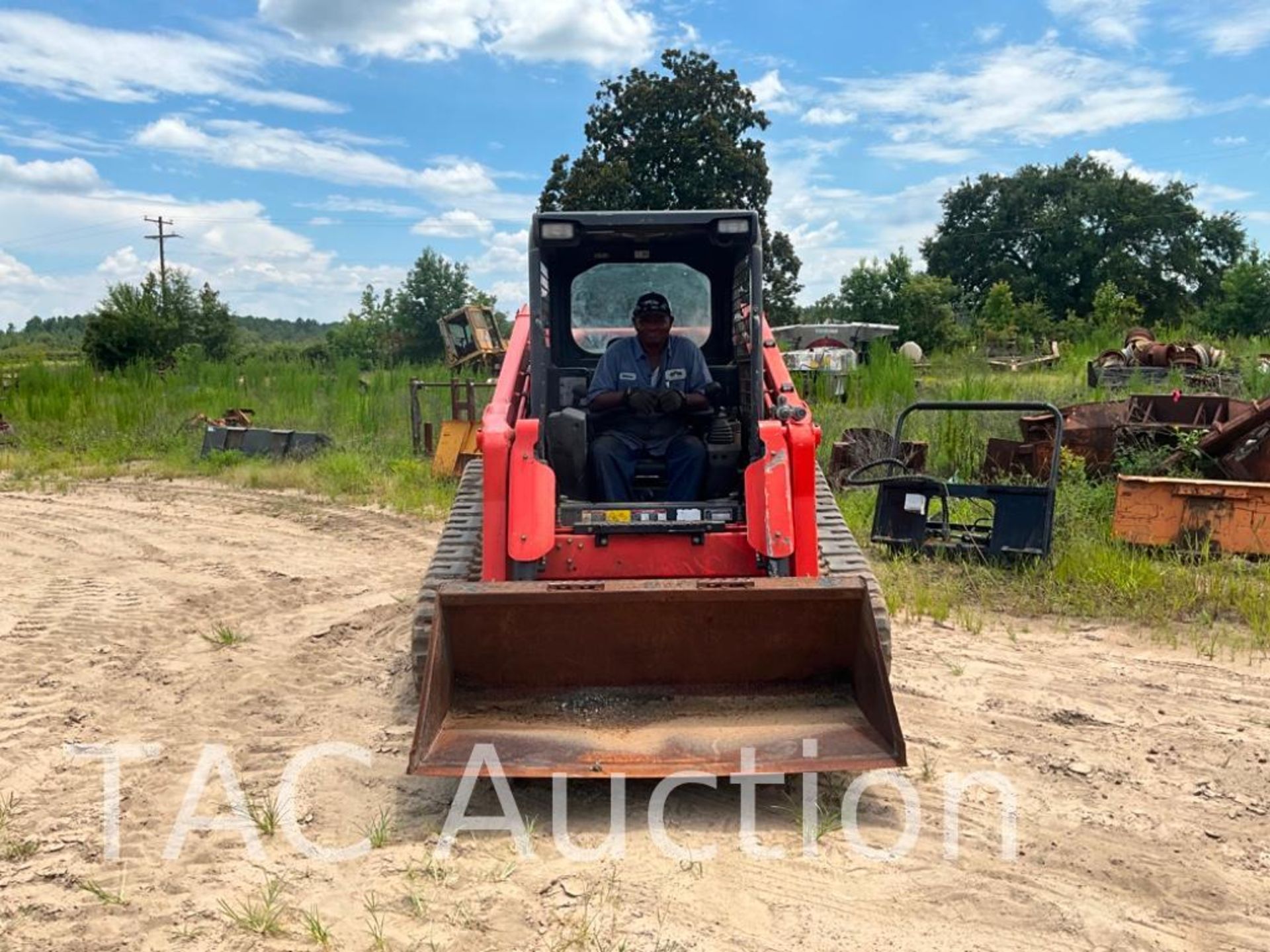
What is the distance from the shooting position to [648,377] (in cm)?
509

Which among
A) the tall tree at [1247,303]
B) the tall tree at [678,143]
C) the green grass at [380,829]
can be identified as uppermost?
Result: the tall tree at [678,143]

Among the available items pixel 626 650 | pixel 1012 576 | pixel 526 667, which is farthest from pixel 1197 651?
pixel 526 667

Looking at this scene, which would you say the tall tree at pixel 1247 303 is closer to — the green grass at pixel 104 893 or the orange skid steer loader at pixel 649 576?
the orange skid steer loader at pixel 649 576

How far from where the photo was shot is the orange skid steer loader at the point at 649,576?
351 centimetres

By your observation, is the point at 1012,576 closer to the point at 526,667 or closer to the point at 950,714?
the point at 950,714

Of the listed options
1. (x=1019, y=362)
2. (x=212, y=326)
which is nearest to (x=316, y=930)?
(x=1019, y=362)

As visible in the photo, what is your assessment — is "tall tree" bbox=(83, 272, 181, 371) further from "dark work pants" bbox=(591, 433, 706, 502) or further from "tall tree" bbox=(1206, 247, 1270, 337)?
"tall tree" bbox=(1206, 247, 1270, 337)

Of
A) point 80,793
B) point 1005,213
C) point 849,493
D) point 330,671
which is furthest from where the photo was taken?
point 1005,213

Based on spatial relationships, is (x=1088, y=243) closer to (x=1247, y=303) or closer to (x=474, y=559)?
(x=1247, y=303)

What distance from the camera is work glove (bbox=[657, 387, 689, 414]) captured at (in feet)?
16.0

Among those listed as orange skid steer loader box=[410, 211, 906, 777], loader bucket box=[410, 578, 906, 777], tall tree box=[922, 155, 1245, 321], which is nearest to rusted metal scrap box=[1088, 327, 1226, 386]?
orange skid steer loader box=[410, 211, 906, 777]

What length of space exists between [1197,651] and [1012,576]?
1.38 m

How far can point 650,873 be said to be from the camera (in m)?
3.04

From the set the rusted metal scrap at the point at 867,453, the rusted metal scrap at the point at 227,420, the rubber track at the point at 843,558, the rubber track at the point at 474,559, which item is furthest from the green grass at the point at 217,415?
the rubber track at the point at 843,558
